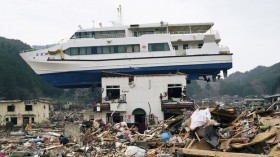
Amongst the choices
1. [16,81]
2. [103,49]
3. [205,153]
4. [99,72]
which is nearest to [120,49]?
[103,49]

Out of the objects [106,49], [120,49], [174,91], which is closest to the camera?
[174,91]

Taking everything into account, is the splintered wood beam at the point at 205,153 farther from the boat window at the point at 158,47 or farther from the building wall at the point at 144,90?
the boat window at the point at 158,47

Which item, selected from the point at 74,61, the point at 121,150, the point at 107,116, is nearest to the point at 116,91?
the point at 107,116

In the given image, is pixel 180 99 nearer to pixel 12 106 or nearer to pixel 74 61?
pixel 74 61

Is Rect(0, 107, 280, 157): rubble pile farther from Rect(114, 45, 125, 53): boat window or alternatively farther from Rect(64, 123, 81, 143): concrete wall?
Rect(114, 45, 125, 53): boat window

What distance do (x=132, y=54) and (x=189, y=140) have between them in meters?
20.3

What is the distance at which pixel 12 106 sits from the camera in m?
39.0

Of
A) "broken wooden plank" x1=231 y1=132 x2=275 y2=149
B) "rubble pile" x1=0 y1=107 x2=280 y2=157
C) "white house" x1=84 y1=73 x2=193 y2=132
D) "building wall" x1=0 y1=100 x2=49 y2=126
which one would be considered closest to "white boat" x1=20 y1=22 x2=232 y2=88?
"white house" x1=84 y1=73 x2=193 y2=132

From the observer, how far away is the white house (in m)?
26.1

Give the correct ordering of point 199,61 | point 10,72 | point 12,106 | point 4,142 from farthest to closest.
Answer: point 10,72 → point 12,106 → point 199,61 → point 4,142

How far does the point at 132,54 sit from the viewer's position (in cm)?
3164

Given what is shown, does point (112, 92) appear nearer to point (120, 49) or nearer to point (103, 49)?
point (120, 49)

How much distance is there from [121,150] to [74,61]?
768 inches

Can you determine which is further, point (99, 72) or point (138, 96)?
point (99, 72)
